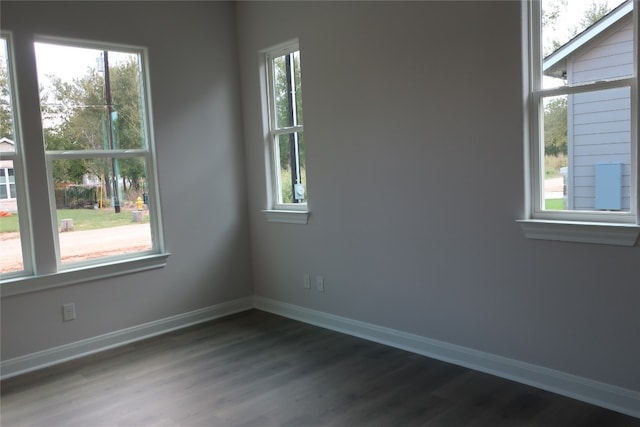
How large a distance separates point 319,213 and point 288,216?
36 cm

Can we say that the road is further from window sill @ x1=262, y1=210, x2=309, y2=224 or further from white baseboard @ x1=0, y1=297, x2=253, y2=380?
window sill @ x1=262, y1=210, x2=309, y2=224

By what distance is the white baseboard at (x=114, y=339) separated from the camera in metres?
3.36

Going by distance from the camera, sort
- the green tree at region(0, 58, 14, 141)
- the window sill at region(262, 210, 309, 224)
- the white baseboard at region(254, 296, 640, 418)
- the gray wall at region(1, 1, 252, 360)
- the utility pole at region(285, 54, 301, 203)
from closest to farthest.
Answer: the white baseboard at region(254, 296, 640, 418) < the green tree at region(0, 58, 14, 141) < the gray wall at region(1, 1, 252, 360) < the window sill at region(262, 210, 309, 224) < the utility pole at region(285, 54, 301, 203)

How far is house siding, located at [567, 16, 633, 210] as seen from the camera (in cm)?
243

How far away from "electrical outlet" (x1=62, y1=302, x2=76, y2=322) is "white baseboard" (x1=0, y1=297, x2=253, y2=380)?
0.19m

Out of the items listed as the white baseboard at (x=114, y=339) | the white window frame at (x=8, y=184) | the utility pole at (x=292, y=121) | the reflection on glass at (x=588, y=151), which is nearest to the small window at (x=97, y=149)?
the white window frame at (x=8, y=184)

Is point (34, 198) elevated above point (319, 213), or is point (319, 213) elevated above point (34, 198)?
point (34, 198)

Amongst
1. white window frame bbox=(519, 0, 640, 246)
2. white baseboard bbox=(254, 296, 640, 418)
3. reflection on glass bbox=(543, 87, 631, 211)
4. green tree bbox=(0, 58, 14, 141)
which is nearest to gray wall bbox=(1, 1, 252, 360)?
green tree bbox=(0, 58, 14, 141)

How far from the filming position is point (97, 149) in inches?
148

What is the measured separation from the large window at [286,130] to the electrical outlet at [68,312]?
172 cm

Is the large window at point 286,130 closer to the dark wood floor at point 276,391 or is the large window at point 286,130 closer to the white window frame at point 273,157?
the white window frame at point 273,157

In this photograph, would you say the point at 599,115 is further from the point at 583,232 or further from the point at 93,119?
the point at 93,119

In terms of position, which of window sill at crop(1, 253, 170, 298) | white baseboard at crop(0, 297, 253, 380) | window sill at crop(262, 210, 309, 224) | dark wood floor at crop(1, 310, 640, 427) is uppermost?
window sill at crop(262, 210, 309, 224)

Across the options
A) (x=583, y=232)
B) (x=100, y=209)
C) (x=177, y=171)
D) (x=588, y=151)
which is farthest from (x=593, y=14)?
(x=100, y=209)
